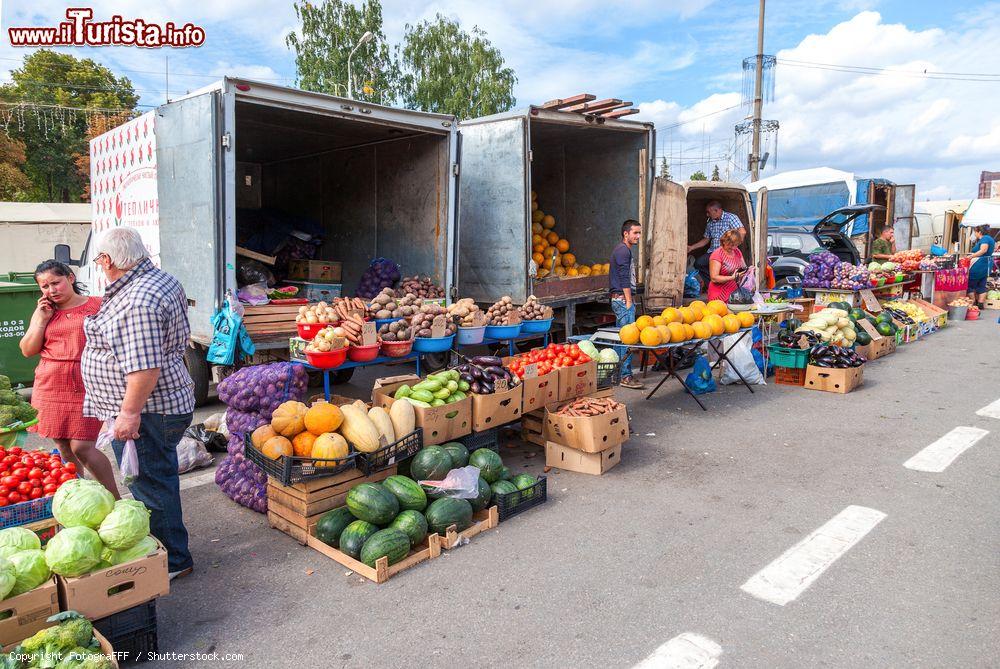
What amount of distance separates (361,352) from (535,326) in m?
2.50

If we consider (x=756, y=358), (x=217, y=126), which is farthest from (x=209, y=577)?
(x=756, y=358)

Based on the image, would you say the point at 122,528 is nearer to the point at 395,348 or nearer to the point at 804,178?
the point at 395,348

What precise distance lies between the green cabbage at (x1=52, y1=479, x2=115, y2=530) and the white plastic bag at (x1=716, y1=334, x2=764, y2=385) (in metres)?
7.38

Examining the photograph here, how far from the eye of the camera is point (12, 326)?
7.70 metres

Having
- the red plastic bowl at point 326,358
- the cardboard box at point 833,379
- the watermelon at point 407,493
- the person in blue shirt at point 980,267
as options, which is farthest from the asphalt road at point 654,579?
the person in blue shirt at point 980,267

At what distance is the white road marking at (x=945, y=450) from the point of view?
5535mm

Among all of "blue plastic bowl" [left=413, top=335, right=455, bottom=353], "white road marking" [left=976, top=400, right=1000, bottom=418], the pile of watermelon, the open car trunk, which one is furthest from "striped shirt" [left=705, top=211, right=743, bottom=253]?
the pile of watermelon

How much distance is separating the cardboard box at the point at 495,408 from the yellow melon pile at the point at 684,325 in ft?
6.39

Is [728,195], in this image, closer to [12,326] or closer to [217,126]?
[217,126]

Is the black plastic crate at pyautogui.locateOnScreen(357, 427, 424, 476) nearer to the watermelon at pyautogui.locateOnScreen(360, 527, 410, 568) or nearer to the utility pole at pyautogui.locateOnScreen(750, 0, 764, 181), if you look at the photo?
the watermelon at pyautogui.locateOnScreen(360, 527, 410, 568)

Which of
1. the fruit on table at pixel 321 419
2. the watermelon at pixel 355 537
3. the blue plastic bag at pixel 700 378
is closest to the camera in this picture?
the watermelon at pixel 355 537

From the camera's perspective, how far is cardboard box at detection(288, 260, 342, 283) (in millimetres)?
10148

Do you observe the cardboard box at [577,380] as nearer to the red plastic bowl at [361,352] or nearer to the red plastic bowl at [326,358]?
the red plastic bowl at [361,352]

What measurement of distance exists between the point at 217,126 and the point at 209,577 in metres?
4.00
